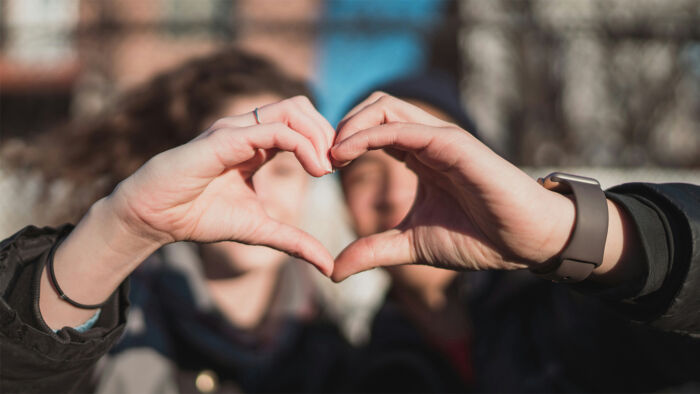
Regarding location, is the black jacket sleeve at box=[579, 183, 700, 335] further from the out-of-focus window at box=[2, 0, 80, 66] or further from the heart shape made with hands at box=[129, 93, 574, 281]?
the out-of-focus window at box=[2, 0, 80, 66]

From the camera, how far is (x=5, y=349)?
98 cm

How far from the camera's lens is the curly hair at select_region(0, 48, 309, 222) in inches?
89.5

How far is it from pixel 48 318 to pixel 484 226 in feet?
3.09

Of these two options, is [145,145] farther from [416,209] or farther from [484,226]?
[484,226]

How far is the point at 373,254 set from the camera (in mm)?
1146

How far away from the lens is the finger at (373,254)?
1.13 m

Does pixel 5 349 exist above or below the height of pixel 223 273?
above

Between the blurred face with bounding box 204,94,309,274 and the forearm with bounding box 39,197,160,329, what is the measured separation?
0.88 metres

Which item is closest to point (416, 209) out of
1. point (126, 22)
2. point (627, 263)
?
point (627, 263)

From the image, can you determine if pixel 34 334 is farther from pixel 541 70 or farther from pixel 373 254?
pixel 541 70

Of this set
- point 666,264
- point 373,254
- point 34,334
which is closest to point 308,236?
point 373,254

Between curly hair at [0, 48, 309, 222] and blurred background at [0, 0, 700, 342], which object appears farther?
blurred background at [0, 0, 700, 342]

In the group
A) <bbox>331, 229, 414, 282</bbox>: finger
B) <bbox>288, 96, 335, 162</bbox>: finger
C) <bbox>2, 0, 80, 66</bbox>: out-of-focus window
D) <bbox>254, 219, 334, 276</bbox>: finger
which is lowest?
<bbox>331, 229, 414, 282</bbox>: finger

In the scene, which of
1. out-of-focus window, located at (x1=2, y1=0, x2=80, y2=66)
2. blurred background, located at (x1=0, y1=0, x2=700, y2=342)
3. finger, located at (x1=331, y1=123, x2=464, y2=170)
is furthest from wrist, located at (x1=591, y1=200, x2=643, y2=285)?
out-of-focus window, located at (x1=2, y1=0, x2=80, y2=66)
